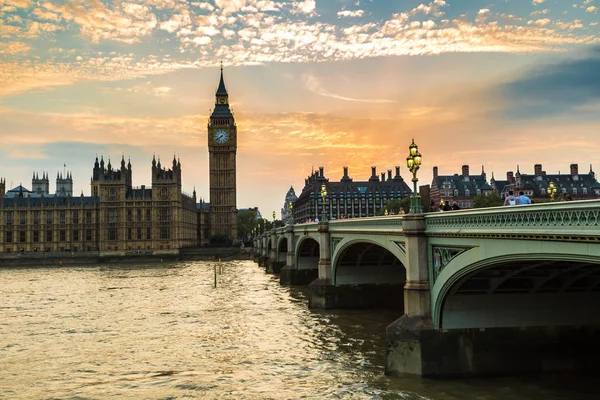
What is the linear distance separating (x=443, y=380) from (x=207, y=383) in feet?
26.0

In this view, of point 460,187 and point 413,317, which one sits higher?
point 460,187

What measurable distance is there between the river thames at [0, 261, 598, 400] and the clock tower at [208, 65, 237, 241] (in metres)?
103

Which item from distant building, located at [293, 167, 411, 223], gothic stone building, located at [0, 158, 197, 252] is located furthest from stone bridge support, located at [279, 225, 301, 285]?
distant building, located at [293, 167, 411, 223]

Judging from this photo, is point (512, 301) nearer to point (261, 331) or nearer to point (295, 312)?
point (261, 331)

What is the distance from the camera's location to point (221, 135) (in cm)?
15312

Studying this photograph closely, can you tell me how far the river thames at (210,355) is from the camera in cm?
1834

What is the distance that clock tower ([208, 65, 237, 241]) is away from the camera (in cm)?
14750

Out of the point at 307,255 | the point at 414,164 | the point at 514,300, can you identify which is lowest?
the point at 514,300

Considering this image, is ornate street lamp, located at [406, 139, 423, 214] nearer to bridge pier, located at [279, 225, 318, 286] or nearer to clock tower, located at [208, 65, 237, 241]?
bridge pier, located at [279, 225, 318, 286]

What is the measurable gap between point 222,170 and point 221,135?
9.58 m

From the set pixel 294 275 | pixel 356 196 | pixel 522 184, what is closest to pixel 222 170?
pixel 356 196

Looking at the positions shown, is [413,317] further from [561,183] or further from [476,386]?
[561,183]

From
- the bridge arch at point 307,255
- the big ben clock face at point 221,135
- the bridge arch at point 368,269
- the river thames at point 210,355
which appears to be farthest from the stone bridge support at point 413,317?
the big ben clock face at point 221,135

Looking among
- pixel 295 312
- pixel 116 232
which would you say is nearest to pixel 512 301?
pixel 295 312
